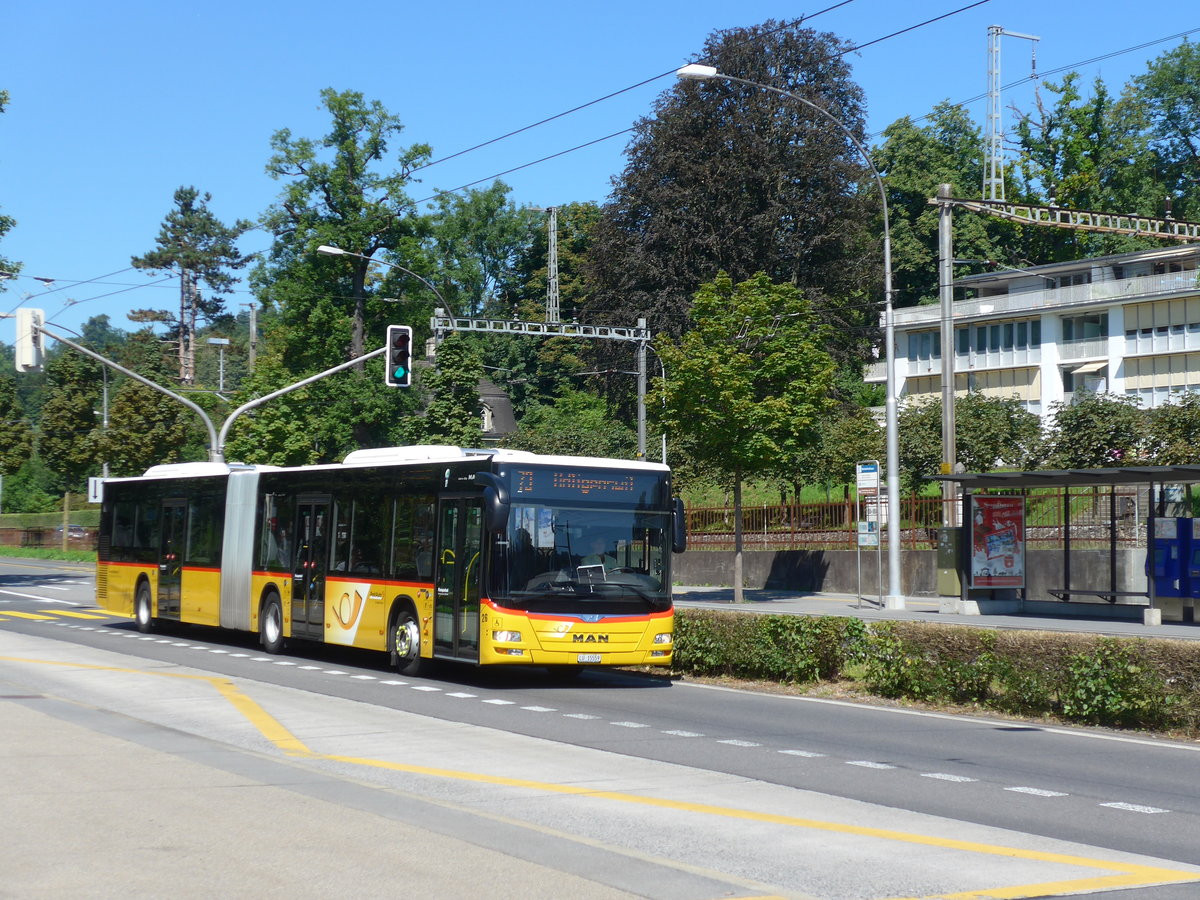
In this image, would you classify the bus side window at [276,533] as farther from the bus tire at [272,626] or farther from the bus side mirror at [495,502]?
the bus side mirror at [495,502]

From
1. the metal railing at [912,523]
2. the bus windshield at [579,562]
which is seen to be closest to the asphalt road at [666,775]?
the bus windshield at [579,562]

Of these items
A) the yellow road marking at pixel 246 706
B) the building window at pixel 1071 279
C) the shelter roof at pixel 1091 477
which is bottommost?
the yellow road marking at pixel 246 706

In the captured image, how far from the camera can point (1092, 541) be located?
117ft

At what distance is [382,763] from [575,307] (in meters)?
82.6

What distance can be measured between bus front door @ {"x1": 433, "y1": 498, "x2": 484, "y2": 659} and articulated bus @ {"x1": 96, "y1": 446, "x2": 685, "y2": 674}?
2 cm

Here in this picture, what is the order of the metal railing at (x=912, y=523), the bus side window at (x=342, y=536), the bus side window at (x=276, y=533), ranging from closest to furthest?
the bus side window at (x=342, y=536) → the bus side window at (x=276, y=533) → the metal railing at (x=912, y=523)

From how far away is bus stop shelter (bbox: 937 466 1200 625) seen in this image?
2686 cm

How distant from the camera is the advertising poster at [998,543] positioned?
31.0 metres

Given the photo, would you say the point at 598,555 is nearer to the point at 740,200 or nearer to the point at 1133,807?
the point at 1133,807

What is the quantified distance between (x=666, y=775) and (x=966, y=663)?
5751 mm

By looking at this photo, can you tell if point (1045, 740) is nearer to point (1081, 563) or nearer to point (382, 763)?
point (382, 763)

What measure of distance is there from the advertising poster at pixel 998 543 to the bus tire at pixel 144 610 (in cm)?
1685

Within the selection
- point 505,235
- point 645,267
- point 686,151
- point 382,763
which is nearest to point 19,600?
point 645,267

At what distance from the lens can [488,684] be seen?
60.1 ft
